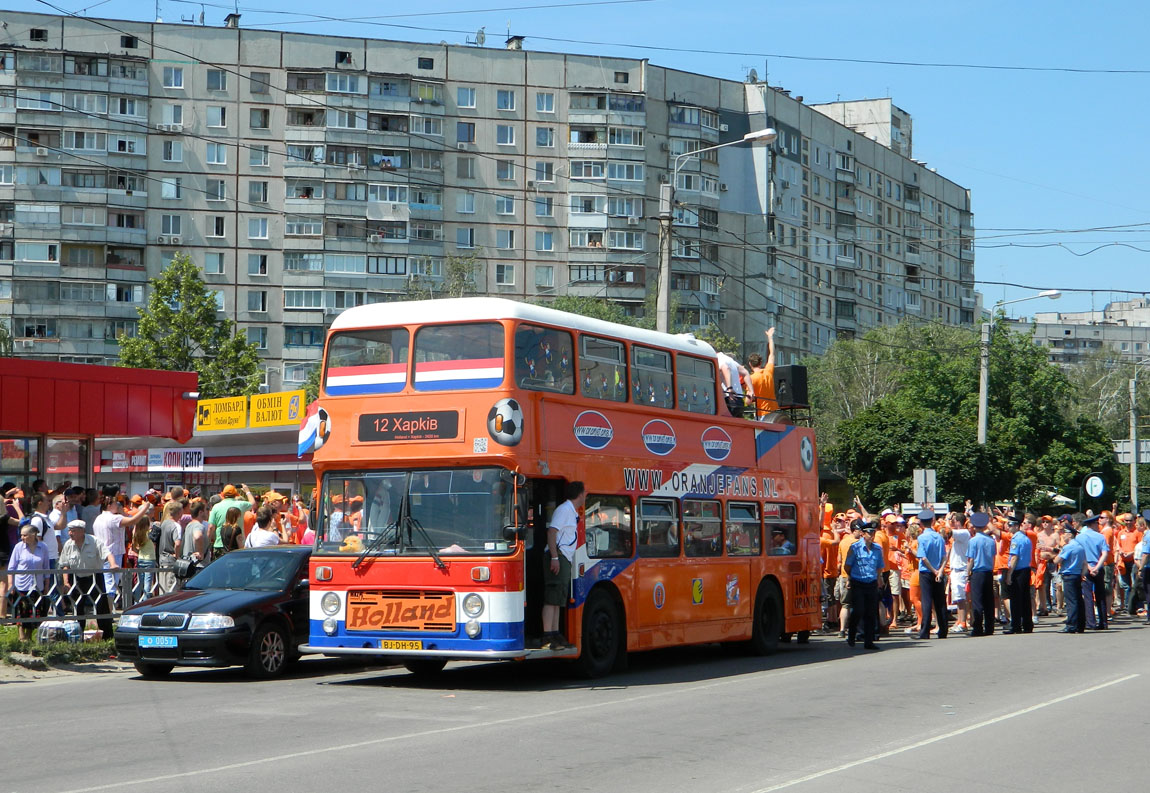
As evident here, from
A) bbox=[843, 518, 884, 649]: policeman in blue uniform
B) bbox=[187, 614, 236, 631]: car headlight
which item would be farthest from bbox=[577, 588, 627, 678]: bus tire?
bbox=[843, 518, 884, 649]: policeman in blue uniform

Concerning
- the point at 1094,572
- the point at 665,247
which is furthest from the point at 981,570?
the point at 665,247

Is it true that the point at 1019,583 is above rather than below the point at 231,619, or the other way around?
below

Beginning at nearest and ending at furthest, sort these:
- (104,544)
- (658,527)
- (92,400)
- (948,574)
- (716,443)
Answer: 1. (658,527)
2. (716,443)
3. (104,544)
4. (948,574)
5. (92,400)

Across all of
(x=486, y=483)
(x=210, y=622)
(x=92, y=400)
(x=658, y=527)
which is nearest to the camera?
(x=486, y=483)

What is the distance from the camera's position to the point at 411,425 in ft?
48.6

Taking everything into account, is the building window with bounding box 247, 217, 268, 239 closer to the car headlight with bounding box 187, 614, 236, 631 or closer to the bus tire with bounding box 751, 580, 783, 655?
the bus tire with bounding box 751, 580, 783, 655

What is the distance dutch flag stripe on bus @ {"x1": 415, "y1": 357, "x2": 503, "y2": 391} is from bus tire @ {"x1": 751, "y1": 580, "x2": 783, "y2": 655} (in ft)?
20.9

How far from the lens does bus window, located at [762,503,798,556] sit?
19.8 meters

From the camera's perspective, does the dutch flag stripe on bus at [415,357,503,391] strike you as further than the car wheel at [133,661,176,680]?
No

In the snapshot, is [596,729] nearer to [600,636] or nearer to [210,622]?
[600,636]

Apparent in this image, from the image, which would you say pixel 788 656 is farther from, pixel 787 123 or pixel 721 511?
pixel 787 123

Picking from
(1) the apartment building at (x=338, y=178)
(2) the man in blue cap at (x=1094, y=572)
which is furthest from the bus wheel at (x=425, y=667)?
(1) the apartment building at (x=338, y=178)

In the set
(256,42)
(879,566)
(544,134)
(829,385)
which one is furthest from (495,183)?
(879,566)

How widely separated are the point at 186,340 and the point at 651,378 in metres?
56.6
